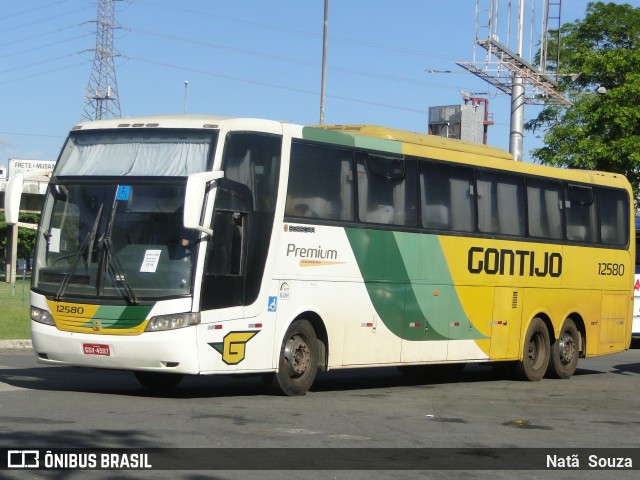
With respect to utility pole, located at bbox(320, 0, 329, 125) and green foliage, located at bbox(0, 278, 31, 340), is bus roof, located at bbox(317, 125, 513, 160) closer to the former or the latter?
green foliage, located at bbox(0, 278, 31, 340)

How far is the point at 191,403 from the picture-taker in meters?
13.9

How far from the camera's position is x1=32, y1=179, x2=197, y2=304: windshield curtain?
13.9m

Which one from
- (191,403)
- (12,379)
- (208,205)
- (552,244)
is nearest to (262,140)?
(208,205)

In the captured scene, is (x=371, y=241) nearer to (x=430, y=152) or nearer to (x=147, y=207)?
(x=430, y=152)

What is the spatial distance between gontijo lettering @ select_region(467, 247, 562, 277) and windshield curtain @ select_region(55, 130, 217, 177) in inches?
235

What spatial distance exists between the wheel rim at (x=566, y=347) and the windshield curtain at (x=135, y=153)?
366 inches

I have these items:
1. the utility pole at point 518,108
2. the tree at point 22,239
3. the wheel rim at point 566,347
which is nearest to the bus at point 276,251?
the wheel rim at point 566,347

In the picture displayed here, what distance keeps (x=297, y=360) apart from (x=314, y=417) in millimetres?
2603

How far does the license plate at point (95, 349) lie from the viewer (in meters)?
13.9

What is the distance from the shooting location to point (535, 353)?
20609 millimetres

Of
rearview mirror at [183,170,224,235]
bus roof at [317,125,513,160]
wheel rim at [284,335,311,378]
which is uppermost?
bus roof at [317,125,513,160]

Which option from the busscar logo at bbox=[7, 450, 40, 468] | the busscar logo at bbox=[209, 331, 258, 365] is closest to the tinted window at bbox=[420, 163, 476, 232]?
the busscar logo at bbox=[209, 331, 258, 365]

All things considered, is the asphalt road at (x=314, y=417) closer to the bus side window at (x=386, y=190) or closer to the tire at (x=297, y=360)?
the tire at (x=297, y=360)

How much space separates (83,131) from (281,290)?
3.16 metres
